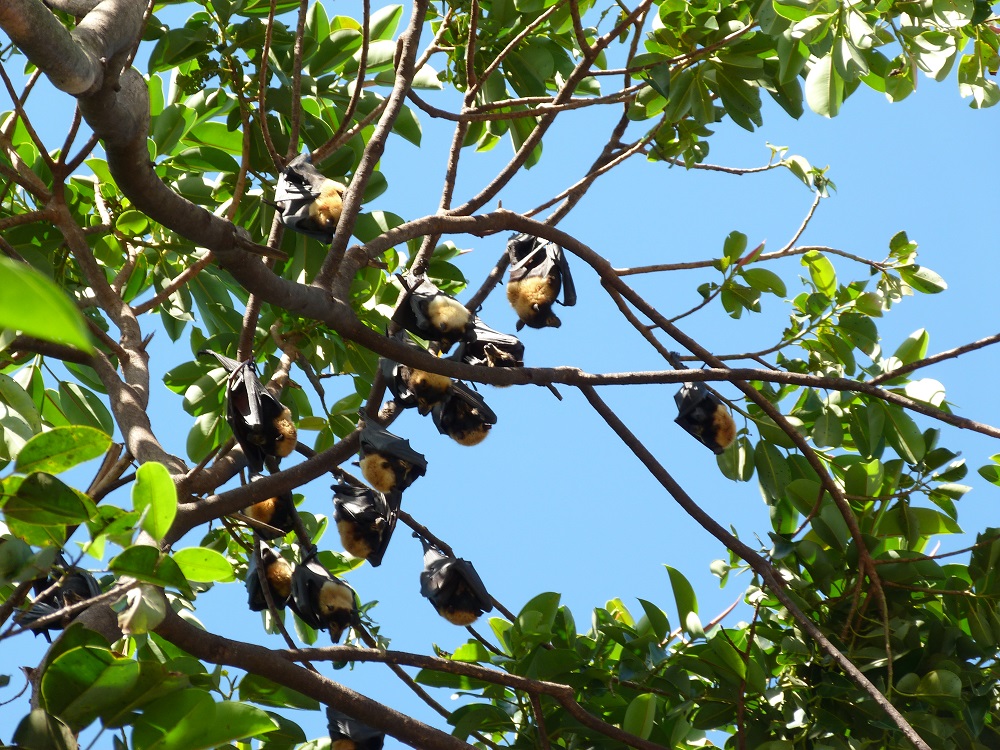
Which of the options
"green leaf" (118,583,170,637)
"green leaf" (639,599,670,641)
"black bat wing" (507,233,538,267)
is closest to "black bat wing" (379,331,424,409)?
"black bat wing" (507,233,538,267)

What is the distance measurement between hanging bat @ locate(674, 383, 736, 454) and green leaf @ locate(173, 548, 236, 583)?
163 centimetres

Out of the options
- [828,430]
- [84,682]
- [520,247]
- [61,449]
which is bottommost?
[84,682]

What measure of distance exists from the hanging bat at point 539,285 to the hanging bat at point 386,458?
63 cm

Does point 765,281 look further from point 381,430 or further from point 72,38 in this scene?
point 72,38

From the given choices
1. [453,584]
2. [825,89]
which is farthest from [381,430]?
[825,89]

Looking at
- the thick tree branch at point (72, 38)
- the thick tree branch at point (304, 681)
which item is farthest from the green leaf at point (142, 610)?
the thick tree branch at point (72, 38)

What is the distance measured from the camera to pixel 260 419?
2.49 metres

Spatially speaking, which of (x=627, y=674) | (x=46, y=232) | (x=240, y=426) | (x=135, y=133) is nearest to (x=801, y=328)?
(x=627, y=674)

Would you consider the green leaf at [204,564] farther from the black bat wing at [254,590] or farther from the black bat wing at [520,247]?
the black bat wing at [520,247]

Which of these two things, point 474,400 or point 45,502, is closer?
point 45,502

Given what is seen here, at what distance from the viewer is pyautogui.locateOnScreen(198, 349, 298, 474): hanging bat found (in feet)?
8.29

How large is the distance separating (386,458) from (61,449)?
3.95ft

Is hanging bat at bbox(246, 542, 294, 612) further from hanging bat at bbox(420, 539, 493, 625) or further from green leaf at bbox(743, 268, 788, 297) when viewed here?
green leaf at bbox(743, 268, 788, 297)

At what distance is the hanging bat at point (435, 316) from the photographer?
253cm
